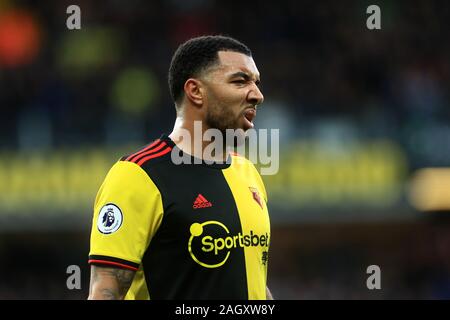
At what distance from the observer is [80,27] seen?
1320 cm

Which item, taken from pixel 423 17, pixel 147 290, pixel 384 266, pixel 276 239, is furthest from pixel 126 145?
pixel 147 290

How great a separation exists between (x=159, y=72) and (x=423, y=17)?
4510mm

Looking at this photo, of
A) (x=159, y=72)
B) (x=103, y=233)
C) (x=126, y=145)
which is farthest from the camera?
(x=159, y=72)

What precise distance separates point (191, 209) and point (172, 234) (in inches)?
5.4

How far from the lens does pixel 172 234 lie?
3.47 m

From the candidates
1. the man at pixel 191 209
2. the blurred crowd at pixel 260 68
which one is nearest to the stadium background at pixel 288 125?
the blurred crowd at pixel 260 68

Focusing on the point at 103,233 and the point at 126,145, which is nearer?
the point at 103,233

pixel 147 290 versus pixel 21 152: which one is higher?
pixel 21 152

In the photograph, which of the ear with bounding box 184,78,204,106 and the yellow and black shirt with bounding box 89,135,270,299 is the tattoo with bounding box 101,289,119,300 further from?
the ear with bounding box 184,78,204,106

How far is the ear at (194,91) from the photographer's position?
12.3 ft

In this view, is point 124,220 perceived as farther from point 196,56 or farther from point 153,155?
point 196,56

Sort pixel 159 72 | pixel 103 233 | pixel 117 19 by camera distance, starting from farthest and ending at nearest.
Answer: pixel 117 19 < pixel 159 72 < pixel 103 233

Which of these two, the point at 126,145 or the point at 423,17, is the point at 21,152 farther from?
the point at 423,17

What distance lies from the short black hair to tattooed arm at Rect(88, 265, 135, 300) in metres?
0.88
